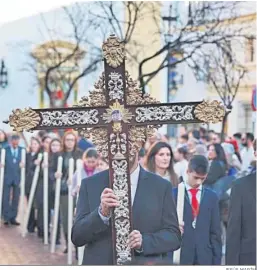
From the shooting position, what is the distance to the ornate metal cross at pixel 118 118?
323cm

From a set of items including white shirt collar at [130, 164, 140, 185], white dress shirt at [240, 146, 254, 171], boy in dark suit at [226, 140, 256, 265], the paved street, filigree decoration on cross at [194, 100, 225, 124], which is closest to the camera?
filigree decoration on cross at [194, 100, 225, 124]

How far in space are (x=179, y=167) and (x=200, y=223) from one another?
20.0 inches

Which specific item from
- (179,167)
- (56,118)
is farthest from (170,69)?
(56,118)

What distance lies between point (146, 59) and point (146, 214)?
1243 millimetres

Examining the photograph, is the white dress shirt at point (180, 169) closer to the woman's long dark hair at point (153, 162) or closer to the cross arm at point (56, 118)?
the woman's long dark hair at point (153, 162)

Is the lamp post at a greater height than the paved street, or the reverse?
the lamp post

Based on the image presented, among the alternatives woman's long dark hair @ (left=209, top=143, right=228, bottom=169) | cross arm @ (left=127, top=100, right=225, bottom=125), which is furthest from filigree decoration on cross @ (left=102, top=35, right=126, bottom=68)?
woman's long dark hair @ (left=209, top=143, right=228, bottom=169)

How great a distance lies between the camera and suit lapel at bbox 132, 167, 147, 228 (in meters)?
3.27

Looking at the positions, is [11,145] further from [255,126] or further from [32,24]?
[255,126]

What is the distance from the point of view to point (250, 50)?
394 cm

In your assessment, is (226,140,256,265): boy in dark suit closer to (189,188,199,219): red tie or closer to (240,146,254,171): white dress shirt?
(189,188,199,219): red tie

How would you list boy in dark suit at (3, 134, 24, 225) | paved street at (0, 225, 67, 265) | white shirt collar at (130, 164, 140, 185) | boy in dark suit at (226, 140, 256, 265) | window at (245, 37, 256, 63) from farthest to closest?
boy in dark suit at (3, 134, 24, 225)
window at (245, 37, 256, 63)
paved street at (0, 225, 67, 265)
boy in dark suit at (226, 140, 256, 265)
white shirt collar at (130, 164, 140, 185)

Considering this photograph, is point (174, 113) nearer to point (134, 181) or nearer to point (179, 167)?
point (134, 181)

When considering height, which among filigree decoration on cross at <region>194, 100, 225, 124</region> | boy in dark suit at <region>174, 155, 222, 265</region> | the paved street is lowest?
the paved street
